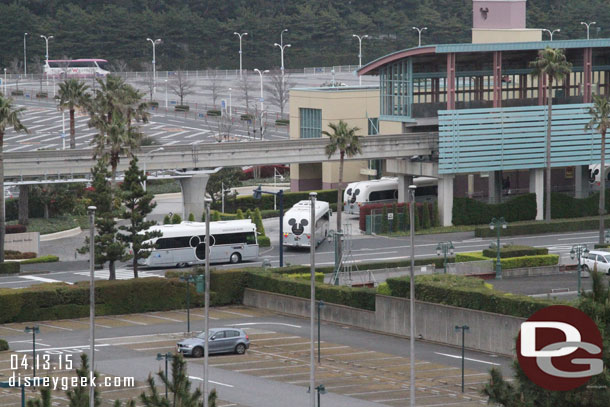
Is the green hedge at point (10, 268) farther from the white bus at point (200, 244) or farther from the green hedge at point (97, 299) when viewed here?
the green hedge at point (97, 299)

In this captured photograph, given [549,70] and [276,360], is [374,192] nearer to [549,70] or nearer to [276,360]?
[549,70]

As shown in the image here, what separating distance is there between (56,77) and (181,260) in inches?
4031

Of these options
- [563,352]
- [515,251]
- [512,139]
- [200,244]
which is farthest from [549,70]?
[563,352]

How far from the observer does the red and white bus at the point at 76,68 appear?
177238 millimetres

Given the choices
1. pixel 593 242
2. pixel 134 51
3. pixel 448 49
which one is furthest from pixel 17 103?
pixel 593 242

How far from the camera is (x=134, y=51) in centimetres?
19825

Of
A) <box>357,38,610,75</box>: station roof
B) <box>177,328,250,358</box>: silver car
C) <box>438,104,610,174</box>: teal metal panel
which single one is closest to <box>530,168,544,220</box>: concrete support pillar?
<box>438,104,610,174</box>: teal metal panel

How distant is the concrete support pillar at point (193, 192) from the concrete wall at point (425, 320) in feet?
73.8

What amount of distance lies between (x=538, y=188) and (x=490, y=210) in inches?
184

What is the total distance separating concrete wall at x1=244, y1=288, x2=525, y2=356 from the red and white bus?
112283mm

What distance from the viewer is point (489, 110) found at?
94938mm

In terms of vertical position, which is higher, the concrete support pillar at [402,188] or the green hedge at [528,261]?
the concrete support pillar at [402,188]

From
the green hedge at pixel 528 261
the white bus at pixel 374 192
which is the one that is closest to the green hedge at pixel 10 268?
the green hedge at pixel 528 261

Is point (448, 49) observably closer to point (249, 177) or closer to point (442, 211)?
point (442, 211)
